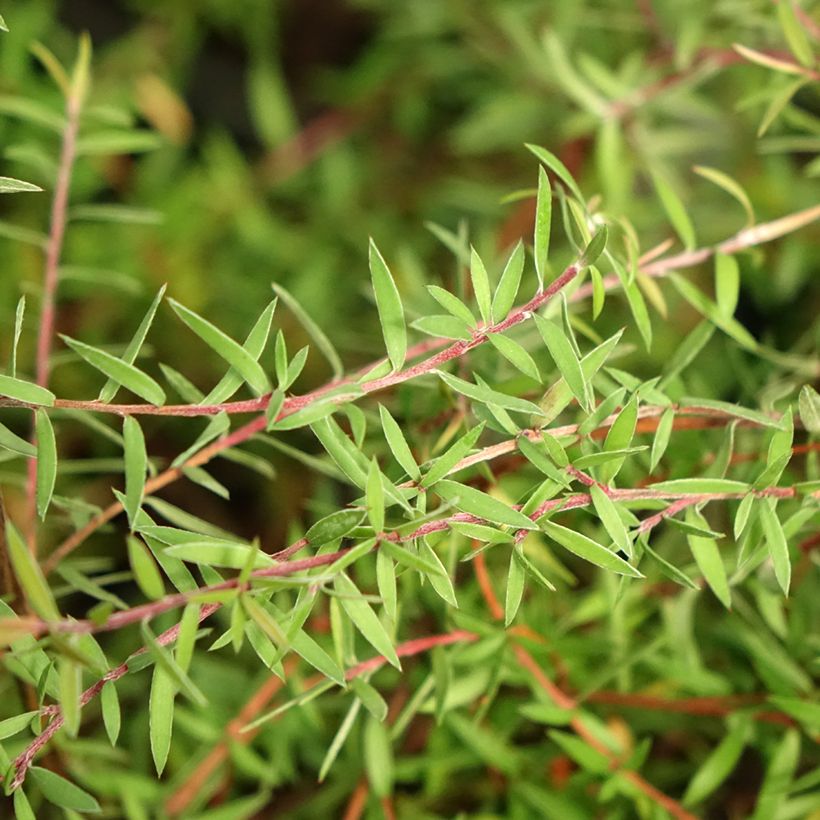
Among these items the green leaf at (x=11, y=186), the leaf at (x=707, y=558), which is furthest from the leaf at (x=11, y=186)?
the leaf at (x=707, y=558)

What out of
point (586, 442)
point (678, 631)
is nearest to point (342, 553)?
point (586, 442)

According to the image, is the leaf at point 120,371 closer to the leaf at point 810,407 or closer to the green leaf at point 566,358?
the green leaf at point 566,358

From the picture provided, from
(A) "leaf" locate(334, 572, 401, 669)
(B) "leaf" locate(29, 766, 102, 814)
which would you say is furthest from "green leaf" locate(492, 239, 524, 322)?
(B) "leaf" locate(29, 766, 102, 814)

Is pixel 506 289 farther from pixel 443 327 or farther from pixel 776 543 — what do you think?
pixel 776 543

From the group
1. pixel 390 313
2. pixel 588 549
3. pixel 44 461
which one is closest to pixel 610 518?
pixel 588 549

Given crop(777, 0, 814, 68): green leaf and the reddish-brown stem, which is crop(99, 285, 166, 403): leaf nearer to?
the reddish-brown stem

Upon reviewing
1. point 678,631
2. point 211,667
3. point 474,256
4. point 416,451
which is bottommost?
point 211,667

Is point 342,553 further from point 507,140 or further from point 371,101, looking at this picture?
point 371,101
